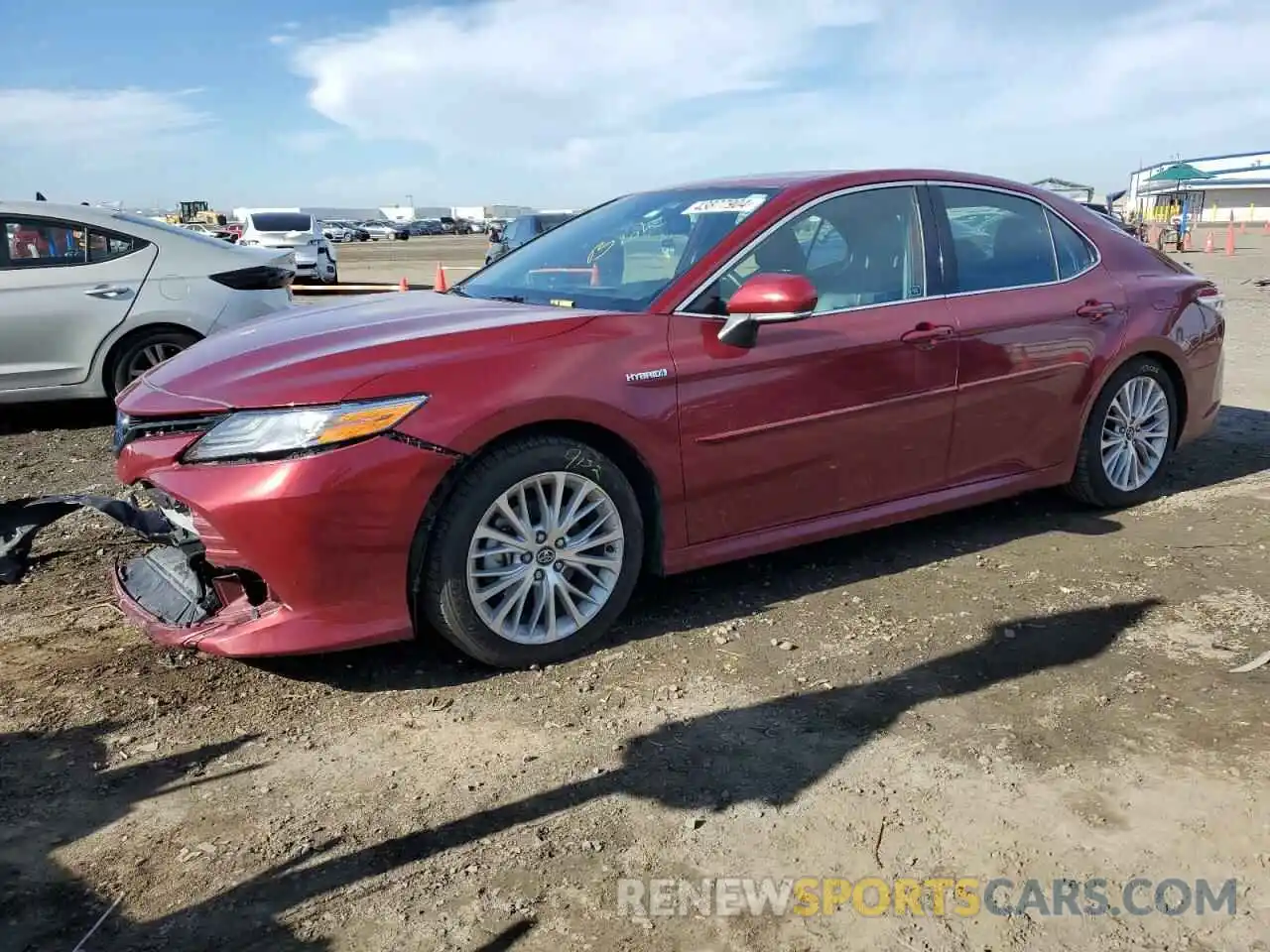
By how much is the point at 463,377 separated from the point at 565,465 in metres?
0.43

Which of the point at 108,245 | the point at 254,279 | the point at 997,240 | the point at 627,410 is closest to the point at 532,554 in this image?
→ the point at 627,410

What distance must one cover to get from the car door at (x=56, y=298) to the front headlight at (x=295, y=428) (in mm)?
4308

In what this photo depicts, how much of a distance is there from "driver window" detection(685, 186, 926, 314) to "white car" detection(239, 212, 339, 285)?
54.9ft

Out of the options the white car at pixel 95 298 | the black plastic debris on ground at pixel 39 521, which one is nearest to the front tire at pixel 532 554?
the black plastic debris on ground at pixel 39 521

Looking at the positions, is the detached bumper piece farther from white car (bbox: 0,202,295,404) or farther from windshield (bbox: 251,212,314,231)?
windshield (bbox: 251,212,314,231)

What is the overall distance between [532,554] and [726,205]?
1649mm

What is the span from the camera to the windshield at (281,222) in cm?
2145

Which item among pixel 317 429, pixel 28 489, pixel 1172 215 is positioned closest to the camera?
pixel 317 429

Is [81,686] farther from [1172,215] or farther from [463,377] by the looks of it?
[1172,215]

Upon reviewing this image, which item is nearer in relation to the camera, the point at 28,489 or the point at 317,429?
the point at 317,429

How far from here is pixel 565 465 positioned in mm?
3518

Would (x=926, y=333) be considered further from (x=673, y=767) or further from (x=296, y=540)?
(x=296, y=540)

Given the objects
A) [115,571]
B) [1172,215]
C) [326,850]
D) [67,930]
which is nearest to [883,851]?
[326,850]

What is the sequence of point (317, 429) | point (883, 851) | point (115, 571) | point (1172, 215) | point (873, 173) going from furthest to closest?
point (1172, 215) < point (873, 173) < point (115, 571) < point (317, 429) < point (883, 851)
